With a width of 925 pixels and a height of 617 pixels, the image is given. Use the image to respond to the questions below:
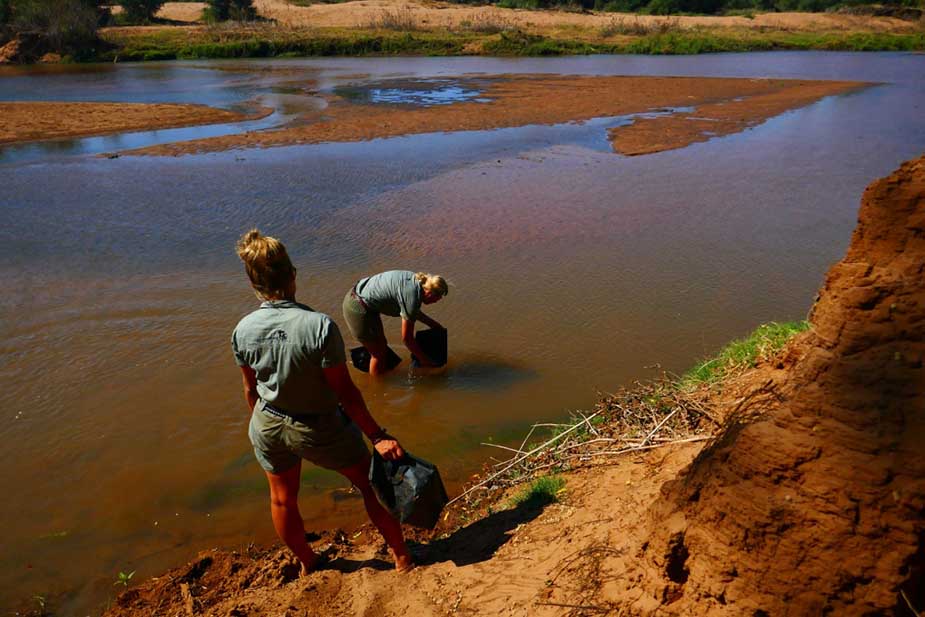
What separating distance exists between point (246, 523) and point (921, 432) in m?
3.65

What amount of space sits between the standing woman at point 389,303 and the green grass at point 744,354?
6.46ft

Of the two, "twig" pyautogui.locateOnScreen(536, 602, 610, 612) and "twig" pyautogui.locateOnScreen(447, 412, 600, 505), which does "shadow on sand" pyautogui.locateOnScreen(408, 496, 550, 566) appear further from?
"twig" pyautogui.locateOnScreen(536, 602, 610, 612)

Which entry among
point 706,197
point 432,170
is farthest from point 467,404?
point 432,170

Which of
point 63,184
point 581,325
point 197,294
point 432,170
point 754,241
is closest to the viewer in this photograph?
point 581,325

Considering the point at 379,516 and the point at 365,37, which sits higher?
the point at 365,37

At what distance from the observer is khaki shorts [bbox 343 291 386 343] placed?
5.39m

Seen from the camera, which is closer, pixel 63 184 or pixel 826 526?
pixel 826 526

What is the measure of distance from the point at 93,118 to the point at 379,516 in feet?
63.5

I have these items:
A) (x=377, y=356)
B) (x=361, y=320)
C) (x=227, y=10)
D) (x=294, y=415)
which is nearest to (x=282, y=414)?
(x=294, y=415)

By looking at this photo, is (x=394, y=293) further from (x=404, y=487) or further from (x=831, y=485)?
(x=831, y=485)

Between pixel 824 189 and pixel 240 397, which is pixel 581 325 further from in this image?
pixel 824 189

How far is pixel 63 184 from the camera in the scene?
1195cm

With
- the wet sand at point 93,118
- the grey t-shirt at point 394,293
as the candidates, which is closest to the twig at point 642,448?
the grey t-shirt at point 394,293

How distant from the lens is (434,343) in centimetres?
564
